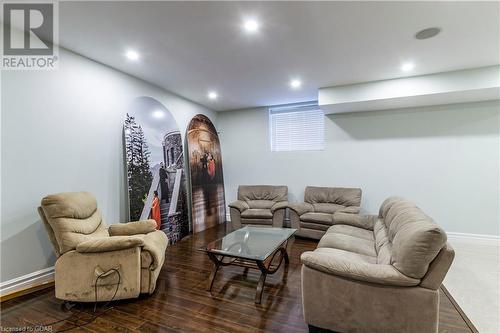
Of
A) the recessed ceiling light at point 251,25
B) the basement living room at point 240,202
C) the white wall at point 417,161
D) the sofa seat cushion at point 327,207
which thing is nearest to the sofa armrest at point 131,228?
the basement living room at point 240,202

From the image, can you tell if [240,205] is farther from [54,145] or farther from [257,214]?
[54,145]

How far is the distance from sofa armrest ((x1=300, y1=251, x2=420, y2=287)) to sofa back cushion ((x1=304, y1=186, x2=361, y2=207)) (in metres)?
2.89

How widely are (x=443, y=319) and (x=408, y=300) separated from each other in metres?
0.86

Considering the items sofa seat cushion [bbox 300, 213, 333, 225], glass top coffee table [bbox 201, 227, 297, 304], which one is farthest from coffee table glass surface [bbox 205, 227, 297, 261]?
sofa seat cushion [bbox 300, 213, 333, 225]

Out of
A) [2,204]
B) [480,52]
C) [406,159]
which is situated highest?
[480,52]

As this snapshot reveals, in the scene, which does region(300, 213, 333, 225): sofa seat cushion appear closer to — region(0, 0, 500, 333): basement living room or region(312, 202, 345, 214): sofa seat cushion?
region(0, 0, 500, 333): basement living room

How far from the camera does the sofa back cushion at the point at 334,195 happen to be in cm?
446

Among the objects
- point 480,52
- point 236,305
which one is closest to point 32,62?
point 236,305

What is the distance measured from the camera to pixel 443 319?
2.04 meters

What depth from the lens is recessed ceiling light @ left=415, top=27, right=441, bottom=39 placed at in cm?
247

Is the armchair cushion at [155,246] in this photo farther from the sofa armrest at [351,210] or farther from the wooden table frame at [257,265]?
the sofa armrest at [351,210]

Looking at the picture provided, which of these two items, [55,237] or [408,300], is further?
[55,237]

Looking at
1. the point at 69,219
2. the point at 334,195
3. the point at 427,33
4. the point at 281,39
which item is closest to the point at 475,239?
the point at 334,195

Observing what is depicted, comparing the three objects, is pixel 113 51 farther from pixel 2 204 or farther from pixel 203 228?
pixel 203 228
